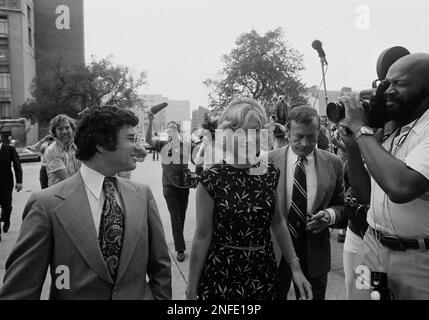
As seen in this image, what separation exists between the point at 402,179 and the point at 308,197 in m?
1.13

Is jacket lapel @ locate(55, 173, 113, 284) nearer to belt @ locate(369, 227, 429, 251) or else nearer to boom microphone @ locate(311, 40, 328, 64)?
belt @ locate(369, 227, 429, 251)

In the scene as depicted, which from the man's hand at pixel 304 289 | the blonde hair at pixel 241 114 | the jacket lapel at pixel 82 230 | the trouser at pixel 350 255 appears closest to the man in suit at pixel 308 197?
the trouser at pixel 350 255

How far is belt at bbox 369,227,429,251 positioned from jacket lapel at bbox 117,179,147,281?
1.12 m

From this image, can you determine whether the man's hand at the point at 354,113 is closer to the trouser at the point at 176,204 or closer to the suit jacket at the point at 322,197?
the suit jacket at the point at 322,197

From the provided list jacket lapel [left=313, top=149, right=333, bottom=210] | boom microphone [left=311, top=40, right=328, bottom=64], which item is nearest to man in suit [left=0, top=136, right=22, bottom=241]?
boom microphone [left=311, top=40, right=328, bottom=64]

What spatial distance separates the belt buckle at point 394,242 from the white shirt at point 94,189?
4.01 feet

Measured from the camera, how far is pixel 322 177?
8.87 ft

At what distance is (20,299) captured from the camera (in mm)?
1611

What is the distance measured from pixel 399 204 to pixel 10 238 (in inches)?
→ 244

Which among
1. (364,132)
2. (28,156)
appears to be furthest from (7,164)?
(28,156)

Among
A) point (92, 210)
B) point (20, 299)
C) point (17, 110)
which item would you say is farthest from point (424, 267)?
point (17, 110)

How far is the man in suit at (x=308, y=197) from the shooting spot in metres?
2.62

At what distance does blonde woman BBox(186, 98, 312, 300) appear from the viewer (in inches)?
84.1
